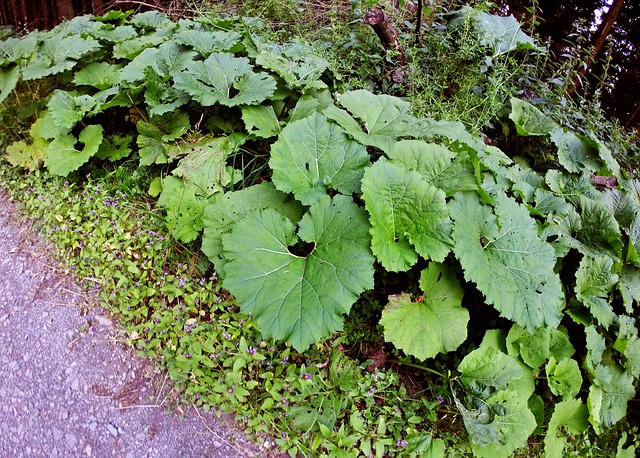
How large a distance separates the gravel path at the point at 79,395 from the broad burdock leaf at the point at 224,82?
1400mm

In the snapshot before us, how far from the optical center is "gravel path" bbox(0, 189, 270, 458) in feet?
6.59

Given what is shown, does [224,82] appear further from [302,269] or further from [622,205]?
[622,205]

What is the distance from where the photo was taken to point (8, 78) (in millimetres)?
3000

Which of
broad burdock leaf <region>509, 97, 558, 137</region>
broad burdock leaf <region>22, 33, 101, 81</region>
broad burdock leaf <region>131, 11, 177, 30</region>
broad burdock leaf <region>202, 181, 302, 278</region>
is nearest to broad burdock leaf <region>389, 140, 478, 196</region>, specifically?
broad burdock leaf <region>202, 181, 302, 278</region>

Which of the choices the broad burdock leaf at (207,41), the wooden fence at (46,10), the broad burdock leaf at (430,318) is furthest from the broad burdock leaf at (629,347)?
the wooden fence at (46,10)

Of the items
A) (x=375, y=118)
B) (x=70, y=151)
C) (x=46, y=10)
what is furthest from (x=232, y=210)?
(x=46, y=10)

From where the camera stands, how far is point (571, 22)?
20.0 ft

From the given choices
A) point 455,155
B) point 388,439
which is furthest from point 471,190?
point 388,439

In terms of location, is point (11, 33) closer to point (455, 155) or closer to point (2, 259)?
point (2, 259)

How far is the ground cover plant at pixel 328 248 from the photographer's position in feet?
6.95

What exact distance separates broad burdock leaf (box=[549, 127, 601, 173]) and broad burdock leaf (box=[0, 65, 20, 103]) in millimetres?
3859

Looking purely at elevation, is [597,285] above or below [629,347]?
above

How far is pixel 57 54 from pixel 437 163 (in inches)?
110

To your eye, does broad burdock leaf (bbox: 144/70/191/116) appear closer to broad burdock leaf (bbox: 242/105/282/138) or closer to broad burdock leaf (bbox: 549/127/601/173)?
broad burdock leaf (bbox: 242/105/282/138)
